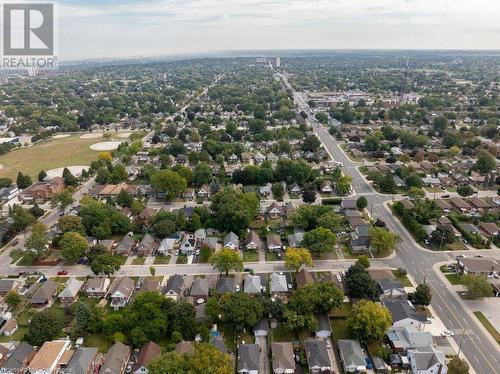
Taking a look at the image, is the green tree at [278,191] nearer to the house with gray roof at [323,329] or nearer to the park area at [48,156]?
the house with gray roof at [323,329]

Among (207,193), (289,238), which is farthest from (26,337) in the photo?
(207,193)

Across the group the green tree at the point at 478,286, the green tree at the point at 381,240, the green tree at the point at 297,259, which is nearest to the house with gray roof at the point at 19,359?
the green tree at the point at 297,259

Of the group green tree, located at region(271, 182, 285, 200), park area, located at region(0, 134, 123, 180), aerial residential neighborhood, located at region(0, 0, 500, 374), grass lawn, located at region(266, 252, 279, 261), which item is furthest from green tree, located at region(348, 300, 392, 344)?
park area, located at region(0, 134, 123, 180)

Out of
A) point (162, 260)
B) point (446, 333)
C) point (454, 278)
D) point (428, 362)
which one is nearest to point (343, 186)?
point (454, 278)

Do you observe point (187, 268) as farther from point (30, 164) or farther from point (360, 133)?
point (360, 133)

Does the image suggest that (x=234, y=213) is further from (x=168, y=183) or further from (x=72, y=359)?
(x=72, y=359)
